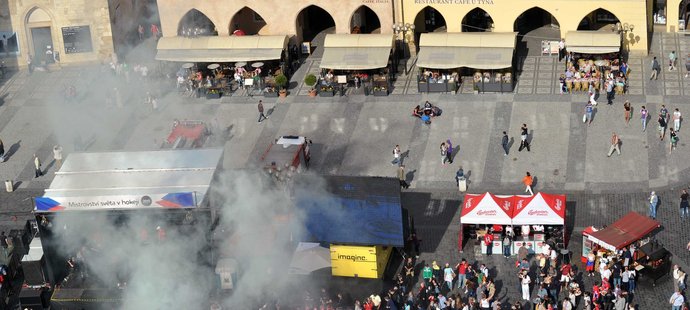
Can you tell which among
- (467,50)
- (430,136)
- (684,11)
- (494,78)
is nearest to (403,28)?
(467,50)

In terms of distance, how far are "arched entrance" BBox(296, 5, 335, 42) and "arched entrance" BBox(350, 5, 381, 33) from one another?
2.01 meters

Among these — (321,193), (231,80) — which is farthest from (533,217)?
(231,80)

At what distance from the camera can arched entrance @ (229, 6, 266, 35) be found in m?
67.6

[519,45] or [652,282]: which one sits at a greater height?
[519,45]

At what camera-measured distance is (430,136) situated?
5681 cm

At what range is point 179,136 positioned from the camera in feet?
188

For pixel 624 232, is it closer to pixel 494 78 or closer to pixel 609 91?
pixel 609 91

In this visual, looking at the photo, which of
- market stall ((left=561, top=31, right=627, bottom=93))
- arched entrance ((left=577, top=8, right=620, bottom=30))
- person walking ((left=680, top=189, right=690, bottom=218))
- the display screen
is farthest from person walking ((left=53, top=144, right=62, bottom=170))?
person walking ((left=680, top=189, right=690, bottom=218))

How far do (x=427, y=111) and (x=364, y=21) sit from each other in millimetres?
10663

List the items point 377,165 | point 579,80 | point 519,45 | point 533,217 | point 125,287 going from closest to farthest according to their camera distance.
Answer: point 125,287
point 533,217
point 377,165
point 579,80
point 519,45

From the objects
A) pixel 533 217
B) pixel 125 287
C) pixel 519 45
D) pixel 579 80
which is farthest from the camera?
pixel 519 45

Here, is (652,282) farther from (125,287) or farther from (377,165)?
(125,287)

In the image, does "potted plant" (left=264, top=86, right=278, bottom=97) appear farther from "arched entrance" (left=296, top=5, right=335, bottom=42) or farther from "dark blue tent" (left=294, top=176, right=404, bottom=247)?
"dark blue tent" (left=294, top=176, right=404, bottom=247)

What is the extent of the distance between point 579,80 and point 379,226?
18.6m
